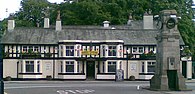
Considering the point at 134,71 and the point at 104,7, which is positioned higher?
the point at 104,7

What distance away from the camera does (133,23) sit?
3209 inches

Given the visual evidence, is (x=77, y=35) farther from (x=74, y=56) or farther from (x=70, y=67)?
(x=70, y=67)

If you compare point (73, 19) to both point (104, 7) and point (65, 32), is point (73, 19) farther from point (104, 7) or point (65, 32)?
point (65, 32)

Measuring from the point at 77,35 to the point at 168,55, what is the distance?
3156 cm

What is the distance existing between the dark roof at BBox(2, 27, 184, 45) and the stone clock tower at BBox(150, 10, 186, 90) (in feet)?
92.1

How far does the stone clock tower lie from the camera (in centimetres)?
4269

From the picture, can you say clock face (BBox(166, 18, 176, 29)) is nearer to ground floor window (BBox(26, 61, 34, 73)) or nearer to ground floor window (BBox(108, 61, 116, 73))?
ground floor window (BBox(108, 61, 116, 73))

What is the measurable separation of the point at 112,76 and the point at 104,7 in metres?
24.7

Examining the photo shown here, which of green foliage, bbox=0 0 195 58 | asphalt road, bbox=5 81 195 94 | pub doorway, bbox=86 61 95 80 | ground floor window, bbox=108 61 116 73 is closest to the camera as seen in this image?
asphalt road, bbox=5 81 195 94

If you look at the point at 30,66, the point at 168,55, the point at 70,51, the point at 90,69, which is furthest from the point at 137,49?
the point at 168,55

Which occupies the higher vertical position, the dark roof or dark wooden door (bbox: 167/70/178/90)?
the dark roof

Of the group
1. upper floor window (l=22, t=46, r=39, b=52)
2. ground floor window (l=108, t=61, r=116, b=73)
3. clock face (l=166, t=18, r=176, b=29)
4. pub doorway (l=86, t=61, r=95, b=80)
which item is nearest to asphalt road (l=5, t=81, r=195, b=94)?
clock face (l=166, t=18, r=176, b=29)

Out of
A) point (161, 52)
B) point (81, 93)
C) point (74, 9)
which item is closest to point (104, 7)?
point (74, 9)

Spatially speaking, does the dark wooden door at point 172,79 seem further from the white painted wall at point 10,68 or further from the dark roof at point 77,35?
the white painted wall at point 10,68
